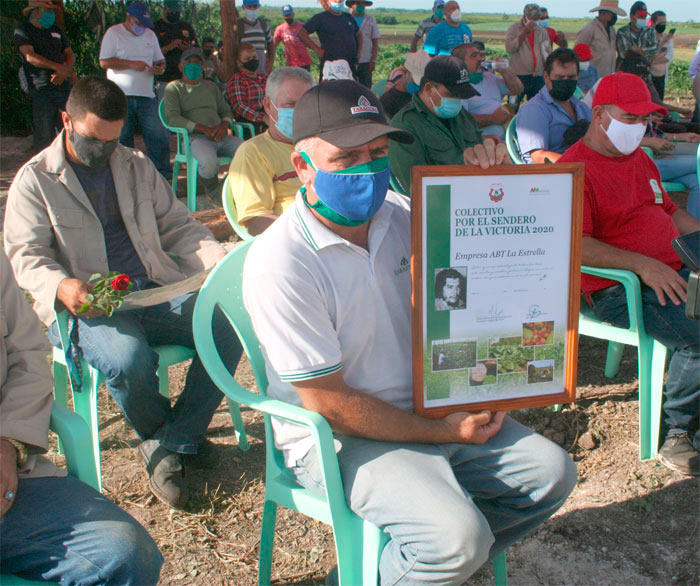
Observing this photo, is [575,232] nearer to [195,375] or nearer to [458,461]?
[458,461]

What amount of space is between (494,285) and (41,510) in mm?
1419

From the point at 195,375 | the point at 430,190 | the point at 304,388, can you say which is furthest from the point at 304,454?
the point at 195,375

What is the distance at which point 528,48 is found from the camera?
→ 376 inches

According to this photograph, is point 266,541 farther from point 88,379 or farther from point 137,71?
point 137,71

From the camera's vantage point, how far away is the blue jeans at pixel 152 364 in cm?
279

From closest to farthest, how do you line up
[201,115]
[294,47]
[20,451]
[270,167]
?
[20,451] → [270,167] → [201,115] → [294,47]

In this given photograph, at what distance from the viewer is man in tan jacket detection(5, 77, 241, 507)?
2801 millimetres

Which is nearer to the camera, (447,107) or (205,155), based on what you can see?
(447,107)

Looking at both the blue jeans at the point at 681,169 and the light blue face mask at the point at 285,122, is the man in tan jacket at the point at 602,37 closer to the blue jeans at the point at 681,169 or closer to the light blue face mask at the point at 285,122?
the blue jeans at the point at 681,169

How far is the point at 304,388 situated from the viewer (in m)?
1.96

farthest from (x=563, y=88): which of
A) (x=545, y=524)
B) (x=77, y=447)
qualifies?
(x=77, y=447)

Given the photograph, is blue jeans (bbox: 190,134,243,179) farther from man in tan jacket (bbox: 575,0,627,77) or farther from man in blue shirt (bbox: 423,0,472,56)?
man in tan jacket (bbox: 575,0,627,77)
